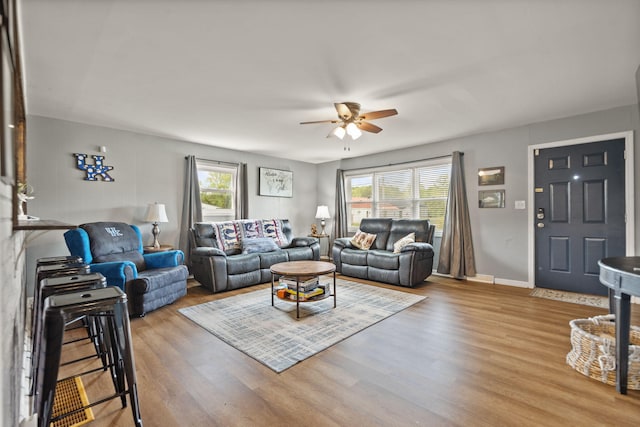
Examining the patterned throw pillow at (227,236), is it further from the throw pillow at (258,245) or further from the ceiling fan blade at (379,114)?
the ceiling fan blade at (379,114)

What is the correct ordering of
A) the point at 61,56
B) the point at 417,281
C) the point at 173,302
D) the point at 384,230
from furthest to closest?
Answer: 1. the point at 384,230
2. the point at 417,281
3. the point at 173,302
4. the point at 61,56

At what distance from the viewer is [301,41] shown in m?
2.12

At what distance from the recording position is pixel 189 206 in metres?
4.83

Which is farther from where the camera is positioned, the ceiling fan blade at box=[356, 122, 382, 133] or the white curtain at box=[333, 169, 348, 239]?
the white curtain at box=[333, 169, 348, 239]

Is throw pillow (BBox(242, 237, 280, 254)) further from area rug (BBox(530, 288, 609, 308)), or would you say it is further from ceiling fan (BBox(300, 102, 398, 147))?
area rug (BBox(530, 288, 609, 308))

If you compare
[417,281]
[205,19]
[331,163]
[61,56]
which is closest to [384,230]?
[417,281]

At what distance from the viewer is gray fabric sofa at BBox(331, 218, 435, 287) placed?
4.29 metres

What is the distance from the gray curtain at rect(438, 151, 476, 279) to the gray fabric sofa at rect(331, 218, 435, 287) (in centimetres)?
36

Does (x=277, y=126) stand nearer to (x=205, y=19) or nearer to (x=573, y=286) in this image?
(x=205, y=19)

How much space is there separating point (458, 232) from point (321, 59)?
144 inches

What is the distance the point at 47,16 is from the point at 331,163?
18.1 ft

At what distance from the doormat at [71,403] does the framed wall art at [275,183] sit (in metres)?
4.39

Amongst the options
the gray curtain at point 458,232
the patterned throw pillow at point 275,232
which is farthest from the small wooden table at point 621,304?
the patterned throw pillow at point 275,232

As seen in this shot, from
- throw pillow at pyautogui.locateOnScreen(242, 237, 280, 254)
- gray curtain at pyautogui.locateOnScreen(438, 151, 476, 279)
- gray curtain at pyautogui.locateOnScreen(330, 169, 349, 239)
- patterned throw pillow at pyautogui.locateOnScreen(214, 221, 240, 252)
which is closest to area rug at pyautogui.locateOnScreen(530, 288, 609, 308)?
gray curtain at pyautogui.locateOnScreen(438, 151, 476, 279)
